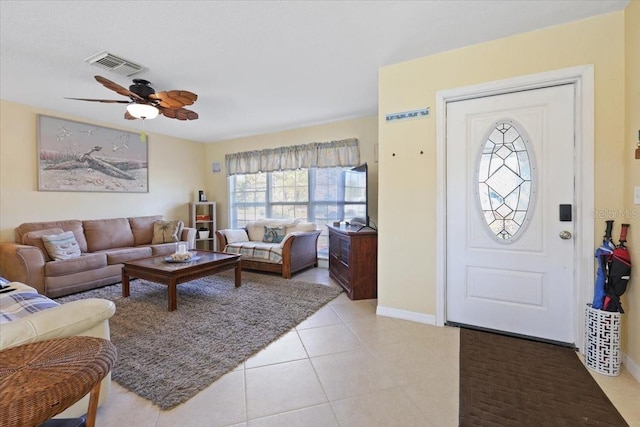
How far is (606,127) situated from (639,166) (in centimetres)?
39

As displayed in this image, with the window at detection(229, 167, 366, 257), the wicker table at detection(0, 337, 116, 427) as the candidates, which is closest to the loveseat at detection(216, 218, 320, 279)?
the window at detection(229, 167, 366, 257)

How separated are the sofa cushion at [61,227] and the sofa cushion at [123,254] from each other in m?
0.33

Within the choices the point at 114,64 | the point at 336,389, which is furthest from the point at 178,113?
the point at 336,389

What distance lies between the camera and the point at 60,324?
49.6 inches

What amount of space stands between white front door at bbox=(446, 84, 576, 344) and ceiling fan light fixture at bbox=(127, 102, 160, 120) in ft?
9.29

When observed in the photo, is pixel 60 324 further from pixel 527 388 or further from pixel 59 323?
pixel 527 388

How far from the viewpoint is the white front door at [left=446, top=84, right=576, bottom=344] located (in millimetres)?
2137

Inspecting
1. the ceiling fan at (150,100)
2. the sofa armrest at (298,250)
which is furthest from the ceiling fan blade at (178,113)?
the sofa armrest at (298,250)

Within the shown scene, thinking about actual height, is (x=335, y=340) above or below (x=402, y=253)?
below

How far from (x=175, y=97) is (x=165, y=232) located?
8.94ft

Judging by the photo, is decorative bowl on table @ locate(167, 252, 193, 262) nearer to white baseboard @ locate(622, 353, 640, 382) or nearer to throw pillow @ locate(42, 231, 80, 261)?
throw pillow @ locate(42, 231, 80, 261)

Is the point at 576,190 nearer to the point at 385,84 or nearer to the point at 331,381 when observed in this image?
the point at 385,84

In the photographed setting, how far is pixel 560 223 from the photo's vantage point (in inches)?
84.2

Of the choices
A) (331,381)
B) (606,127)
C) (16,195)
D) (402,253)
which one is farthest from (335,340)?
(16,195)
